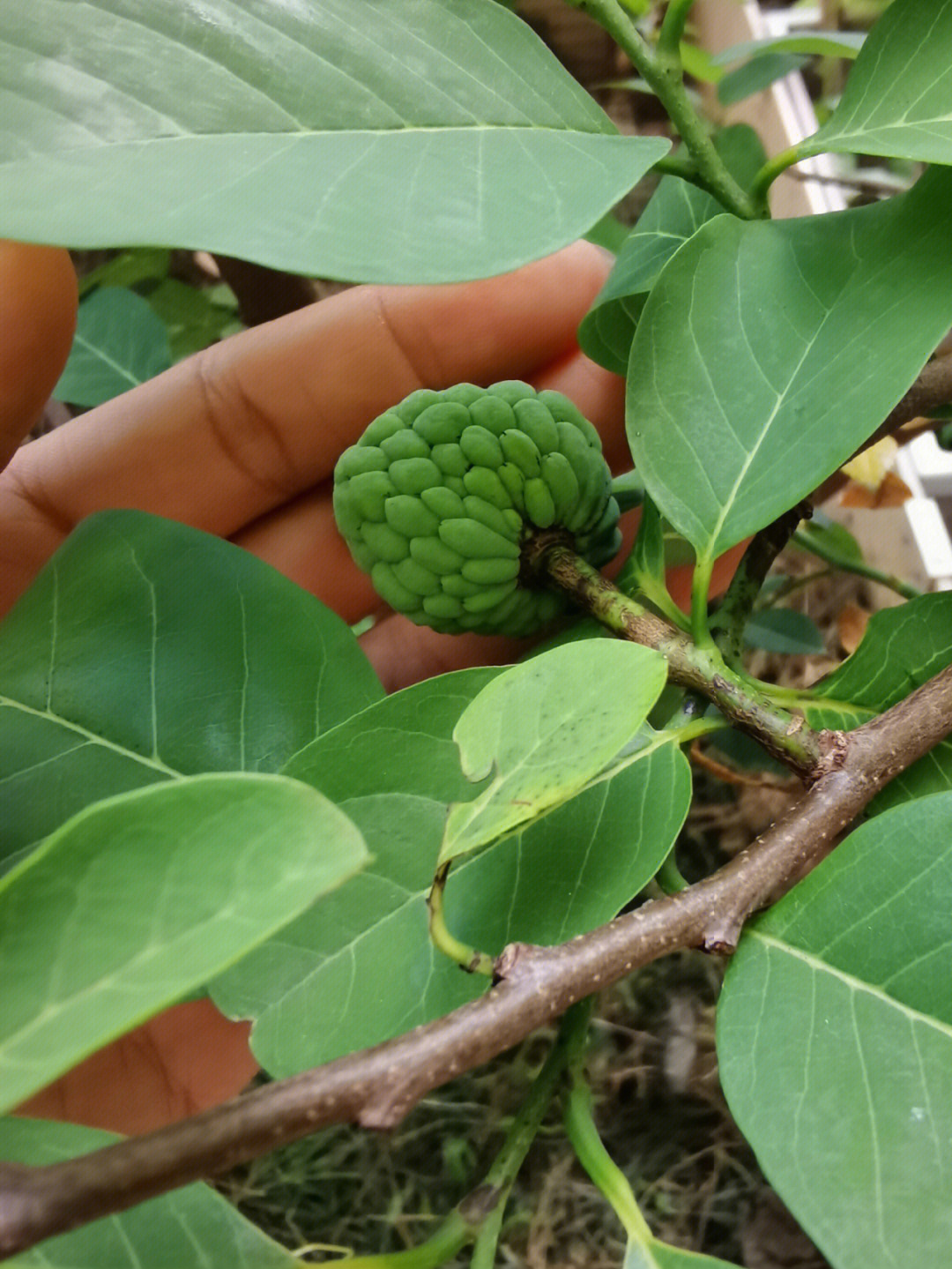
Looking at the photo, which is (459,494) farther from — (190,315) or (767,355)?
(190,315)

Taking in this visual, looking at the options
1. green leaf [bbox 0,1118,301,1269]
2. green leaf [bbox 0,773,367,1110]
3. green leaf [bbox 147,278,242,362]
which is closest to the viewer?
green leaf [bbox 0,773,367,1110]

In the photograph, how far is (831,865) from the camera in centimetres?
49

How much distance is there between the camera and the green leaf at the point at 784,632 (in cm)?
115

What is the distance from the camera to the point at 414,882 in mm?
495

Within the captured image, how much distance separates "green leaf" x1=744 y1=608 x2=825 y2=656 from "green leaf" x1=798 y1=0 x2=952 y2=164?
68cm

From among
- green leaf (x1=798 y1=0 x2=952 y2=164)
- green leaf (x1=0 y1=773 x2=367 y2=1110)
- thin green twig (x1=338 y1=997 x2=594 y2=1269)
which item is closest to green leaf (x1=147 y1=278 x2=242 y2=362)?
green leaf (x1=798 y1=0 x2=952 y2=164)

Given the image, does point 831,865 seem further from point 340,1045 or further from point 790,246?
point 790,246

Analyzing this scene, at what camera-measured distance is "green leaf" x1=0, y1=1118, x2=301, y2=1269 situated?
15.3 inches

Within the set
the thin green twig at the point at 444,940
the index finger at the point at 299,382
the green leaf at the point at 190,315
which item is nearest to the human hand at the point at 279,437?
the index finger at the point at 299,382

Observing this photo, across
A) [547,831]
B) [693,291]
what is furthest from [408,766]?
[693,291]

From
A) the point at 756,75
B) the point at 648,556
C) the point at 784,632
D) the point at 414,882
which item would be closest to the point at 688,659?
the point at 648,556

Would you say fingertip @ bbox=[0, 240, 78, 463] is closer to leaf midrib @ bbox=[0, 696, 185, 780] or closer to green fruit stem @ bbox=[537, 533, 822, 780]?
leaf midrib @ bbox=[0, 696, 185, 780]

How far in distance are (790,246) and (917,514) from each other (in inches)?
25.4

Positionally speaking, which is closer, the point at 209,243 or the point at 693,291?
the point at 209,243
